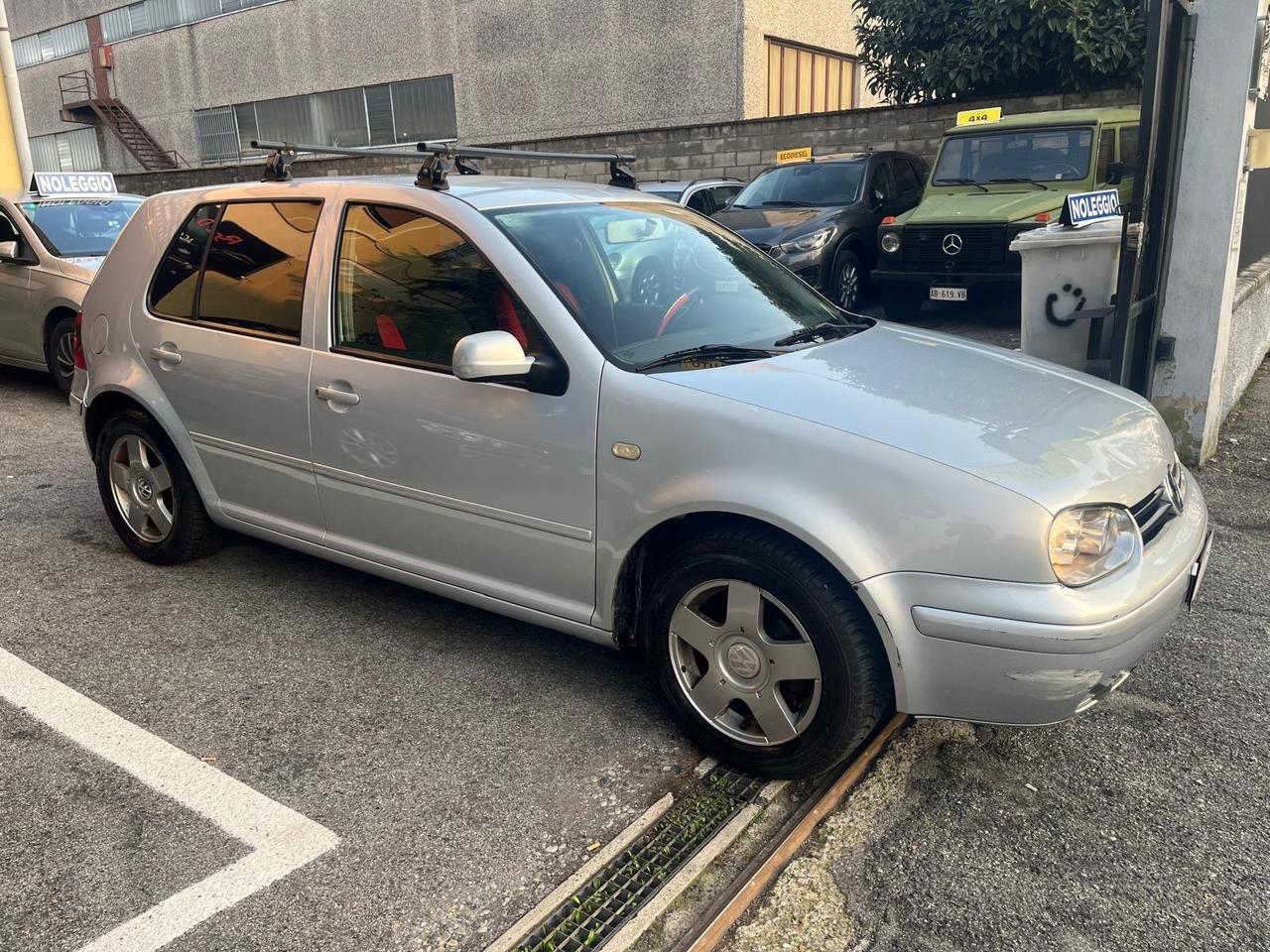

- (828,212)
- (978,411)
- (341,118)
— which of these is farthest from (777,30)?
(978,411)

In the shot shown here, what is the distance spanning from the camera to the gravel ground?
241cm

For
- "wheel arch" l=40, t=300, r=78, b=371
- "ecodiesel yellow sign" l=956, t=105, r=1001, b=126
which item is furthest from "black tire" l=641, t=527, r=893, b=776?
"ecodiesel yellow sign" l=956, t=105, r=1001, b=126

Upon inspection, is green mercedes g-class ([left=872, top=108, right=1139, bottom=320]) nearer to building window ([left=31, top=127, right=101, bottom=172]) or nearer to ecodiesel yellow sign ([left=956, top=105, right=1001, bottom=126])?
ecodiesel yellow sign ([left=956, top=105, right=1001, bottom=126])

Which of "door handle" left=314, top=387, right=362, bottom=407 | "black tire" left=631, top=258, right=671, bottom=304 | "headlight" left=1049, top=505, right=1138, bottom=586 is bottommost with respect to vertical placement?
"headlight" left=1049, top=505, right=1138, bottom=586

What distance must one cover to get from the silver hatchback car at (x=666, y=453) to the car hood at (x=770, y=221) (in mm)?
5932

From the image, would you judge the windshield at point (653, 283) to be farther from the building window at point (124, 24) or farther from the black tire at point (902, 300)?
the building window at point (124, 24)

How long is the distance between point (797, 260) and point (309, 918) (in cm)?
821

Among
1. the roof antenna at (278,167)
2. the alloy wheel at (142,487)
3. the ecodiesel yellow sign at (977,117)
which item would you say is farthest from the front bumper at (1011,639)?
the ecodiesel yellow sign at (977,117)

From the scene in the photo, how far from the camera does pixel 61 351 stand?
26.2 feet

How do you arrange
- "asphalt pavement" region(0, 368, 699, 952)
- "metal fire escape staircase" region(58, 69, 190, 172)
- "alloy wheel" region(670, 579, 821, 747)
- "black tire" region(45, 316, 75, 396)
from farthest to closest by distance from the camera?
"metal fire escape staircase" region(58, 69, 190, 172) < "black tire" region(45, 316, 75, 396) < "alloy wheel" region(670, 579, 821, 747) < "asphalt pavement" region(0, 368, 699, 952)

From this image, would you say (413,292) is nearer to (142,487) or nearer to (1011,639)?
(142,487)

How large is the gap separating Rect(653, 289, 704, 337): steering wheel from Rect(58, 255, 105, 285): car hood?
6.01 m

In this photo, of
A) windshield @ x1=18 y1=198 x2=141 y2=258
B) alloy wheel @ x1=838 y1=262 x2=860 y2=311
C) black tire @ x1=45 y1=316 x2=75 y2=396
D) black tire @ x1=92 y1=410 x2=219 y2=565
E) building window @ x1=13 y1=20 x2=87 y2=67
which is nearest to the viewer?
black tire @ x1=92 y1=410 x2=219 y2=565

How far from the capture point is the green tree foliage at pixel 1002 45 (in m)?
11.8
